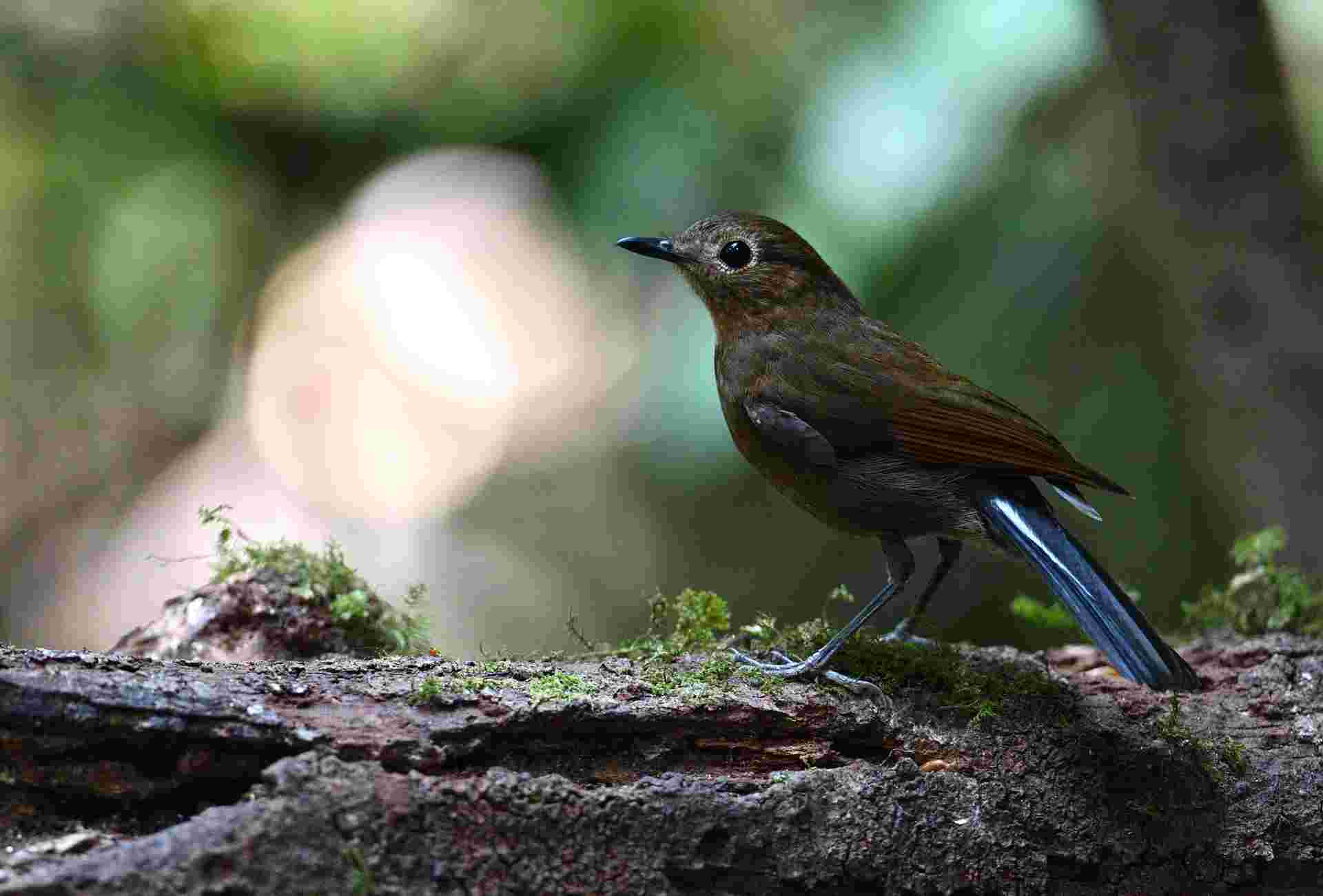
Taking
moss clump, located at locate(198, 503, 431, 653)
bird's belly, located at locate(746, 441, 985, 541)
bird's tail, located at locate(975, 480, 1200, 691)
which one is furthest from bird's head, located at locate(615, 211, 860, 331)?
moss clump, located at locate(198, 503, 431, 653)

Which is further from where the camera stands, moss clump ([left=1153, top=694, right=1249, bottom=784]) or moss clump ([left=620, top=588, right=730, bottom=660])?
moss clump ([left=620, top=588, right=730, bottom=660])

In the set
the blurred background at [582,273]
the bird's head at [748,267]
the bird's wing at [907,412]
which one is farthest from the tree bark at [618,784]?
the blurred background at [582,273]

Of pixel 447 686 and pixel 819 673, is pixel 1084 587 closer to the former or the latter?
pixel 819 673

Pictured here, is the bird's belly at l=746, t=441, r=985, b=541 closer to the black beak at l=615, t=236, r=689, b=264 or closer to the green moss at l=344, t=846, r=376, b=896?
the black beak at l=615, t=236, r=689, b=264

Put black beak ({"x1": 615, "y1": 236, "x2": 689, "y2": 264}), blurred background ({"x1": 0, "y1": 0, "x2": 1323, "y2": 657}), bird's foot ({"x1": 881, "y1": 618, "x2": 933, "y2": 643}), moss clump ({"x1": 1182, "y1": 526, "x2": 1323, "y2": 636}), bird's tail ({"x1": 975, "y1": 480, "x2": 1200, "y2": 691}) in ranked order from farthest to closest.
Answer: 1. blurred background ({"x1": 0, "y1": 0, "x2": 1323, "y2": 657})
2. moss clump ({"x1": 1182, "y1": 526, "x2": 1323, "y2": 636})
3. black beak ({"x1": 615, "y1": 236, "x2": 689, "y2": 264})
4. bird's foot ({"x1": 881, "y1": 618, "x2": 933, "y2": 643})
5. bird's tail ({"x1": 975, "y1": 480, "x2": 1200, "y2": 691})

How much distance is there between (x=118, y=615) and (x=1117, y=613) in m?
5.32

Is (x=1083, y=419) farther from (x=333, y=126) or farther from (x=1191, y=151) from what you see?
(x=333, y=126)

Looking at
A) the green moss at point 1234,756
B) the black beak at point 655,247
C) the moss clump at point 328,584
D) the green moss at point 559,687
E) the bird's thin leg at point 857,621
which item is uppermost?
the black beak at point 655,247

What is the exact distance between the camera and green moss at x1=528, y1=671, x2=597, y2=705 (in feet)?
8.89

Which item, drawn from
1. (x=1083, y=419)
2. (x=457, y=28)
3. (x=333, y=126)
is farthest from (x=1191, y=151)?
(x=333, y=126)

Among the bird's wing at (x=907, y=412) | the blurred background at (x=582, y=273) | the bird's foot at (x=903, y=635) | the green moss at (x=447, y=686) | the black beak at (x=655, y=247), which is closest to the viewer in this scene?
the green moss at (x=447, y=686)

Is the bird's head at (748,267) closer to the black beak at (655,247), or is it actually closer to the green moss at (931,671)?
the black beak at (655,247)

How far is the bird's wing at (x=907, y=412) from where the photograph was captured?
3414mm

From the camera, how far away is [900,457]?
3.51m
